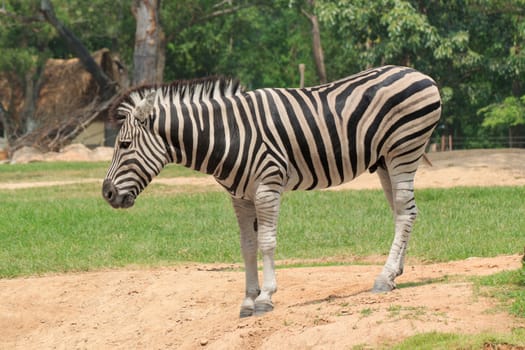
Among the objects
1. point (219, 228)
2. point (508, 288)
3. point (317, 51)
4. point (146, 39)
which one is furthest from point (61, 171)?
point (508, 288)

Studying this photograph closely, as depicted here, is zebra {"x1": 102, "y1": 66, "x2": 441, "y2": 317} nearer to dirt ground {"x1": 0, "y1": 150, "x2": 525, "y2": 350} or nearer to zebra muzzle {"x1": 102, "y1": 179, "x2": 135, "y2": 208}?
zebra muzzle {"x1": 102, "y1": 179, "x2": 135, "y2": 208}

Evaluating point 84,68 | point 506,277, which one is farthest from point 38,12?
point 506,277

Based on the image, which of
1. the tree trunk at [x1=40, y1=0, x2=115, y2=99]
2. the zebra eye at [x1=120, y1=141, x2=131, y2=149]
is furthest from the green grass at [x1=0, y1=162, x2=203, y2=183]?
the zebra eye at [x1=120, y1=141, x2=131, y2=149]

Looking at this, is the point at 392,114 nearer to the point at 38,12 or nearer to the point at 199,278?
the point at 199,278

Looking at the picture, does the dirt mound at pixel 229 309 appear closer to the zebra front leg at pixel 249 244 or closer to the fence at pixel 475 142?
the zebra front leg at pixel 249 244

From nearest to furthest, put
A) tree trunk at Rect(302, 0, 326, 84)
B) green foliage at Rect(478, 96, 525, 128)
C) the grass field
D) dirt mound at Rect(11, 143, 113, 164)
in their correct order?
1. the grass field
2. green foliage at Rect(478, 96, 525, 128)
3. dirt mound at Rect(11, 143, 113, 164)
4. tree trunk at Rect(302, 0, 326, 84)

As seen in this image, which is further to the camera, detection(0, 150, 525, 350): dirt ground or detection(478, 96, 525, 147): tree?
detection(478, 96, 525, 147): tree

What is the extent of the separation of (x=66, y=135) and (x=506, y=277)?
31200 millimetres

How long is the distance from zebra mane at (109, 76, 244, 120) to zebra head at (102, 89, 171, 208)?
0.14m

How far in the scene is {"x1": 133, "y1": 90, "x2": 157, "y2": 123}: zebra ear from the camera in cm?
922

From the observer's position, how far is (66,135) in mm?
38969

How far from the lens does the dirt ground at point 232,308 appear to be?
26.6 feet

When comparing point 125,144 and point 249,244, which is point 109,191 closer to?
point 125,144

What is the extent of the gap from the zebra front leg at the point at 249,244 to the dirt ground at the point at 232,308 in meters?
0.21
